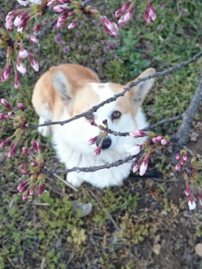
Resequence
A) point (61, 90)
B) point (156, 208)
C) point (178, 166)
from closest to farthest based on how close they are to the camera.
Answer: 1. point (178, 166)
2. point (61, 90)
3. point (156, 208)

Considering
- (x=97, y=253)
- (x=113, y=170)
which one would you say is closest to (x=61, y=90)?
(x=113, y=170)

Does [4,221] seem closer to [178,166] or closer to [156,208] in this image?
[156,208]

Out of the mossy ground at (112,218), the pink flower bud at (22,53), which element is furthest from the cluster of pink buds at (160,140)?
the mossy ground at (112,218)

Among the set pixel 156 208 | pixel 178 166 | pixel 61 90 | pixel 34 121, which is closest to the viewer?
pixel 178 166

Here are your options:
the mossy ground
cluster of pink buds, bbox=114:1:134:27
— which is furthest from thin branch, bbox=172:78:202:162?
the mossy ground

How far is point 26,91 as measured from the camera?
372 cm

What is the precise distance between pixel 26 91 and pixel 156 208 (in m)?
1.28

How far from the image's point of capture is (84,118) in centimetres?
291

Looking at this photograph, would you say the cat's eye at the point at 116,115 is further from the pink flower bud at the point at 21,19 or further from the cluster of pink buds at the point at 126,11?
the pink flower bud at the point at 21,19

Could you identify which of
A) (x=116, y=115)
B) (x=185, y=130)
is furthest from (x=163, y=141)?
(x=116, y=115)

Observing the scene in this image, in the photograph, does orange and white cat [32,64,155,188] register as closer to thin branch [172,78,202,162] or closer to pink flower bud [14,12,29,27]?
thin branch [172,78,202,162]

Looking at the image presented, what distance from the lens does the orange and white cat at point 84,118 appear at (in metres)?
2.92

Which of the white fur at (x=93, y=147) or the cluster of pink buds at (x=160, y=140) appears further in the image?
the white fur at (x=93, y=147)

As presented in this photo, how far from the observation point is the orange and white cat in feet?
9.57
